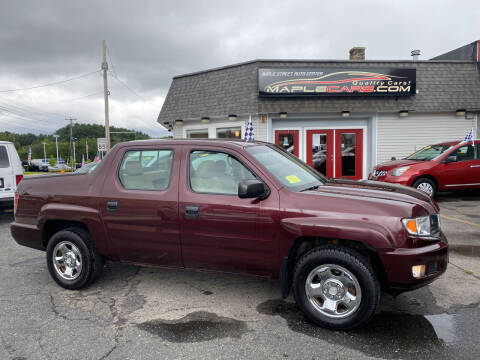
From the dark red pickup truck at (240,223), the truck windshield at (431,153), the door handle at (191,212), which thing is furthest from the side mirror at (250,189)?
the truck windshield at (431,153)

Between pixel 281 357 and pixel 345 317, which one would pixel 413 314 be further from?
pixel 281 357

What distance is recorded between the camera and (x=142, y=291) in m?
4.11

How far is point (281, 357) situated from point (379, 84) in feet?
40.9

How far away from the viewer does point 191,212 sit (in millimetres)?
3525

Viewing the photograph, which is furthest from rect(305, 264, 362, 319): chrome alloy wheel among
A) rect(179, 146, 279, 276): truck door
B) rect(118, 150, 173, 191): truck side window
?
rect(118, 150, 173, 191): truck side window

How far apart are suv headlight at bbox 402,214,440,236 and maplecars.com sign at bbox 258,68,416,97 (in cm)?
1043

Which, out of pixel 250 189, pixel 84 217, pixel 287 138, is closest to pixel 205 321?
pixel 250 189

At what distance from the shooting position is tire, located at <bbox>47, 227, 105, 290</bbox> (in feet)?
13.3

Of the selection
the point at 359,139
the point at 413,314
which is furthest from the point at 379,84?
the point at 413,314

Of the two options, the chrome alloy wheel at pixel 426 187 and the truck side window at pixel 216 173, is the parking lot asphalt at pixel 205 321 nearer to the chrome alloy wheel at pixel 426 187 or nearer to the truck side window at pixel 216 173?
the truck side window at pixel 216 173

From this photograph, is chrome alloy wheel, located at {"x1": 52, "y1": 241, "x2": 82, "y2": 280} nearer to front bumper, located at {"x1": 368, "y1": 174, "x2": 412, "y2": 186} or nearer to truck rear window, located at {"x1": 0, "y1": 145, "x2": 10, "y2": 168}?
truck rear window, located at {"x1": 0, "y1": 145, "x2": 10, "y2": 168}

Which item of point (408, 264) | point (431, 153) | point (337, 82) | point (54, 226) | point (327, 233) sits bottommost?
point (408, 264)

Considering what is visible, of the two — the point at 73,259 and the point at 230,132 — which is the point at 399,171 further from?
the point at 73,259

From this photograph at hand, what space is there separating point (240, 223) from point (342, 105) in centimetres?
1105
